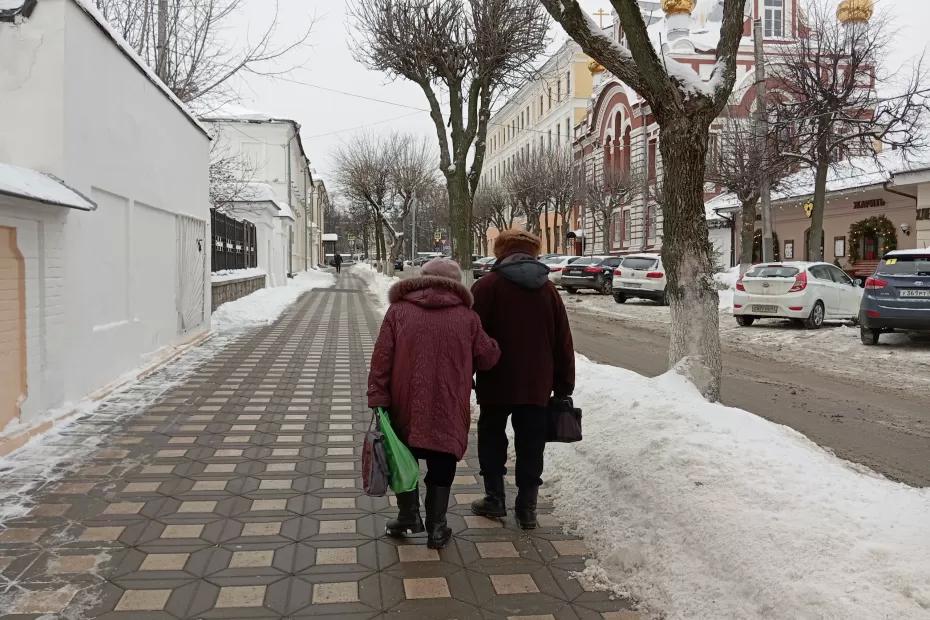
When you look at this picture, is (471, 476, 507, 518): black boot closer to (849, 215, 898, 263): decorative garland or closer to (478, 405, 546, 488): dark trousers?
(478, 405, 546, 488): dark trousers

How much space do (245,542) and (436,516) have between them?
3.45 ft

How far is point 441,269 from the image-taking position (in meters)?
3.99

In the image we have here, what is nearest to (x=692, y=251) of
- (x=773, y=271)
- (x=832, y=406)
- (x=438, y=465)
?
(x=438, y=465)

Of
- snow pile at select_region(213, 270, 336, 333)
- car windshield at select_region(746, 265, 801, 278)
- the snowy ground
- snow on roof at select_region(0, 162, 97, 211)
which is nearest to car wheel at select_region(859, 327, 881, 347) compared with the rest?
the snowy ground

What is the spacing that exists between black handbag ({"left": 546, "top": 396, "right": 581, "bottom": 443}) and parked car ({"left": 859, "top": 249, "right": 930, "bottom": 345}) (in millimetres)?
9727

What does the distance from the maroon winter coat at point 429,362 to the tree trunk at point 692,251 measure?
2.54 metres

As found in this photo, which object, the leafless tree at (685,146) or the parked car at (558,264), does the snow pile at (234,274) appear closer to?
the parked car at (558,264)

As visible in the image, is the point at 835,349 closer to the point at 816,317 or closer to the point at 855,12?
the point at 816,317

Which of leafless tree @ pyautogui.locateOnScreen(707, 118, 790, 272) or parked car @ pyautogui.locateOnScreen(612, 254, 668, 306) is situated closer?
leafless tree @ pyautogui.locateOnScreen(707, 118, 790, 272)

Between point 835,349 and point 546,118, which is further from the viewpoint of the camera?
point 546,118

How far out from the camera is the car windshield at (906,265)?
11.6 meters

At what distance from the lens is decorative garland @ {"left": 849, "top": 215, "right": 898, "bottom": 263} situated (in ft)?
85.7

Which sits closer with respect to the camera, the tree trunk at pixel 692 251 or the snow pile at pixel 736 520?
the snow pile at pixel 736 520

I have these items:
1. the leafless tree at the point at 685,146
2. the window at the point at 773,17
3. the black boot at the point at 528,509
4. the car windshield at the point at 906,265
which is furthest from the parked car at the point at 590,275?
the black boot at the point at 528,509
